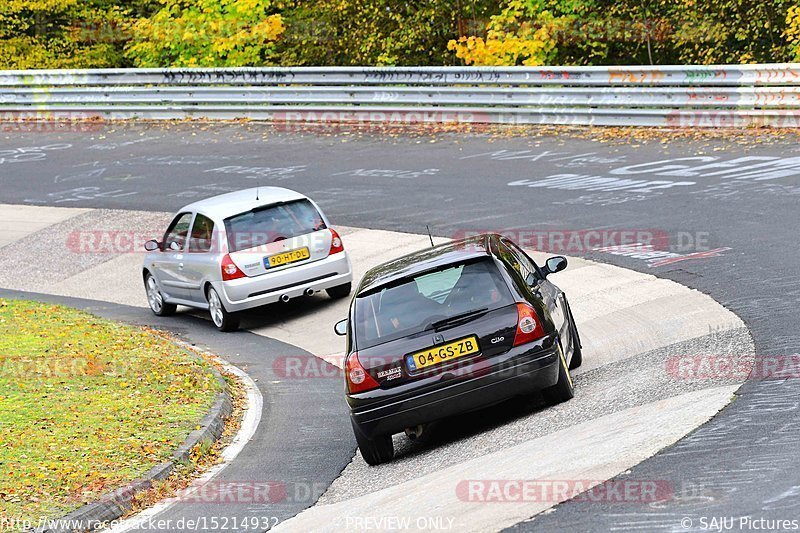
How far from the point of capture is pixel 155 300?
676 inches

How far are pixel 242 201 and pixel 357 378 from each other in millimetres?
7031

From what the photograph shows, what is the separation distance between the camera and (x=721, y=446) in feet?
24.9

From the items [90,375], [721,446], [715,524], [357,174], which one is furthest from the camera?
[357,174]

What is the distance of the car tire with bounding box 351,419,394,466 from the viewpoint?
9.14 metres

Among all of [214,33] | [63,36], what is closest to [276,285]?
[214,33]

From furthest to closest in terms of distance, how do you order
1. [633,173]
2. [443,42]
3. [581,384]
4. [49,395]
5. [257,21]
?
[257,21] → [443,42] → [633,173] → [49,395] → [581,384]

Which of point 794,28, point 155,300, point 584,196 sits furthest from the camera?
point 794,28

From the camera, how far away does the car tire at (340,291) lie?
52.3ft

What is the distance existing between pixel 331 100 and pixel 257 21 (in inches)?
314

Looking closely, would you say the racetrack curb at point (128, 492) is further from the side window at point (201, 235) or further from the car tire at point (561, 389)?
the side window at point (201, 235)

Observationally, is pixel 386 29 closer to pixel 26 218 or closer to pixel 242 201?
pixel 26 218

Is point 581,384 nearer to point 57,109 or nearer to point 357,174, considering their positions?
point 357,174

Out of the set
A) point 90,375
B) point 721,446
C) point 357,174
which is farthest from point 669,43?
point 721,446

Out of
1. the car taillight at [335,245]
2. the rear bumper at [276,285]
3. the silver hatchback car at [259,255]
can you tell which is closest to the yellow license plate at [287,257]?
the silver hatchback car at [259,255]
